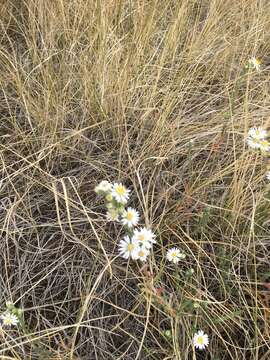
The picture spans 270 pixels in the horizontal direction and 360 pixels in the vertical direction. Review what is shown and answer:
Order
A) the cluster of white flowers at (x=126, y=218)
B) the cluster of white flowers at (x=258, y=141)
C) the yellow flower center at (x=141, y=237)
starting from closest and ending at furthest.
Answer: the cluster of white flowers at (x=126, y=218), the yellow flower center at (x=141, y=237), the cluster of white flowers at (x=258, y=141)

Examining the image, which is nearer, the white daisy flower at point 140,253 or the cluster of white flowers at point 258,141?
the white daisy flower at point 140,253

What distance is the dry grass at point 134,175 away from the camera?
1.12m

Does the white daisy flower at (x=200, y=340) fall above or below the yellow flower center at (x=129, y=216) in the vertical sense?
below

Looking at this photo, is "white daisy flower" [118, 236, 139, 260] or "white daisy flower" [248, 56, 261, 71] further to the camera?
"white daisy flower" [248, 56, 261, 71]

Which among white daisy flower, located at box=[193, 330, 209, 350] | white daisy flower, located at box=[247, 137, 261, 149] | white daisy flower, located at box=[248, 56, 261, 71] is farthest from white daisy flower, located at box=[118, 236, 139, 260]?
white daisy flower, located at box=[248, 56, 261, 71]

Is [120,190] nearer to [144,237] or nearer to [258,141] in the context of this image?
[144,237]

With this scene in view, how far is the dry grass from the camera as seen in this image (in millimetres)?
1116

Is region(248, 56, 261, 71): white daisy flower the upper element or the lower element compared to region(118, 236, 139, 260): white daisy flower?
upper

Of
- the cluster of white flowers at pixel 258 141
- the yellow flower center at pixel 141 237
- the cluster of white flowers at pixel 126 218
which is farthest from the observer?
the cluster of white flowers at pixel 258 141

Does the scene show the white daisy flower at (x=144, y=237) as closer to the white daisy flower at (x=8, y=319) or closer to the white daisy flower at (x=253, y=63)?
the white daisy flower at (x=8, y=319)

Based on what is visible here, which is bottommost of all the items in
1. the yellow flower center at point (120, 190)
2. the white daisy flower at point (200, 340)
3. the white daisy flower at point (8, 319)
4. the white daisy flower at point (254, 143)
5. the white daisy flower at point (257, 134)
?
the white daisy flower at point (200, 340)

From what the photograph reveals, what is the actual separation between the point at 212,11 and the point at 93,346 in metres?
1.27

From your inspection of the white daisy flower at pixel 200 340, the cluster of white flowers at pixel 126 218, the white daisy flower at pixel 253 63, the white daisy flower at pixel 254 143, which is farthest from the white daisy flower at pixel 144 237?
the white daisy flower at pixel 253 63

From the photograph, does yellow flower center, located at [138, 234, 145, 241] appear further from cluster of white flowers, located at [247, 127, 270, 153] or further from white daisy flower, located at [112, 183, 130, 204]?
cluster of white flowers, located at [247, 127, 270, 153]
